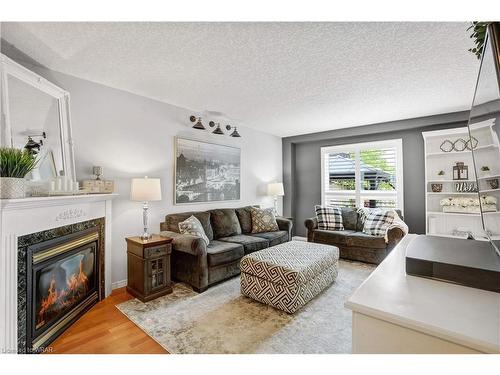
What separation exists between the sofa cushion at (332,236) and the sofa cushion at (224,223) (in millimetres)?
1442

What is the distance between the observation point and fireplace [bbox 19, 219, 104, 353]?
1.67 metres

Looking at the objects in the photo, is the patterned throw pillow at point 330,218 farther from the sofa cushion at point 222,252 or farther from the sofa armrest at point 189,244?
the sofa armrest at point 189,244

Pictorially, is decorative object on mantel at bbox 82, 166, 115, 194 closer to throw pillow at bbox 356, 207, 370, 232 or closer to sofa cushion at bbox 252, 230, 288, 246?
sofa cushion at bbox 252, 230, 288, 246

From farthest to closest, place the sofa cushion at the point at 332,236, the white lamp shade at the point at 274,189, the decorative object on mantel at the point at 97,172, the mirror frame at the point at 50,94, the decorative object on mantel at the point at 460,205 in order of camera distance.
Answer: the white lamp shade at the point at 274,189, the sofa cushion at the point at 332,236, the decorative object on mantel at the point at 460,205, the decorative object on mantel at the point at 97,172, the mirror frame at the point at 50,94

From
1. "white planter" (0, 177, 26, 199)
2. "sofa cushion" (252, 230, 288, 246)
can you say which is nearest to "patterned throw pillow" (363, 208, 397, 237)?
"sofa cushion" (252, 230, 288, 246)

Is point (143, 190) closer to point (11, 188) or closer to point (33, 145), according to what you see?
point (33, 145)

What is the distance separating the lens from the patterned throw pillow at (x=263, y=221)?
400 cm

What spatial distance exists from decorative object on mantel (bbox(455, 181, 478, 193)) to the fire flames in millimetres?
5000

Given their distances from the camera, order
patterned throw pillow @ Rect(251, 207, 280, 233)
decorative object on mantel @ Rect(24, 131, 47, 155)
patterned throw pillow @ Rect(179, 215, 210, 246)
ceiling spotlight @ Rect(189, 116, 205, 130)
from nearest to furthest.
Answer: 1. decorative object on mantel @ Rect(24, 131, 47, 155)
2. patterned throw pillow @ Rect(179, 215, 210, 246)
3. ceiling spotlight @ Rect(189, 116, 205, 130)
4. patterned throw pillow @ Rect(251, 207, 280, 233)

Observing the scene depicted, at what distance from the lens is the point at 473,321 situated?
60 centimetres

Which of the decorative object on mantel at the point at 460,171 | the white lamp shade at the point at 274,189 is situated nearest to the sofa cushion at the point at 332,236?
the white lamp shade at the point at 274,189

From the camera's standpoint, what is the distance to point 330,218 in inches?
168

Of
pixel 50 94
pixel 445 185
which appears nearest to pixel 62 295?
pixel 50 94

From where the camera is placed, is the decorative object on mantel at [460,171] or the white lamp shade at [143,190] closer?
the white lamp shade at [143,190]
